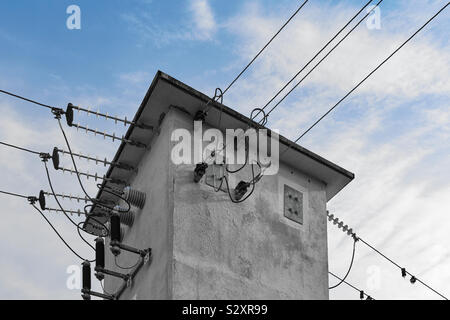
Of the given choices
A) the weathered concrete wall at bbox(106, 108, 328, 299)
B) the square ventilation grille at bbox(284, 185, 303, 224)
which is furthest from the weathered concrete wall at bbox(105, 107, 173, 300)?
the square ventilation grille at bbox(284, 185, 303, 224)

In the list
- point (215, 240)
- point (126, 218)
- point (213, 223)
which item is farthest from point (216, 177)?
point (126, 218)

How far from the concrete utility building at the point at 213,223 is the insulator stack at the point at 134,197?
→ 157 mm

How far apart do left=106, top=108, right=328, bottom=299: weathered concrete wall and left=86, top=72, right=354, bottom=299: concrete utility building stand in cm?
2

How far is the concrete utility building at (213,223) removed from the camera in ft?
50.7

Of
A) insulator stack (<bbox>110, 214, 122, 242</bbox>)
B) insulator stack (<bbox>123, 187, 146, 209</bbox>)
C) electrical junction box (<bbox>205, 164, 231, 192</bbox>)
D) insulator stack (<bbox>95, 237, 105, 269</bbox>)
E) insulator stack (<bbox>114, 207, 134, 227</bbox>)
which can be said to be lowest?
insulator stack (<bbox>95, 237, 105, 269</bbox>)

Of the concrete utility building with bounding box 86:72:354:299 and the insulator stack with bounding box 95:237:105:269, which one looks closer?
the concrete utility building with bounding box 86:72:354:299

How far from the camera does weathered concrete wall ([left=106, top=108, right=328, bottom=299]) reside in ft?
50.4

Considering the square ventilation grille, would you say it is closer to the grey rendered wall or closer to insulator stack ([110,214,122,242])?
the grey rendered wall

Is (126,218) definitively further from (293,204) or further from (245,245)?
(293,204)

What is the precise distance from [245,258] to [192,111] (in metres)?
2.86

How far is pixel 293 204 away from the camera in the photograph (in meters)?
17.8

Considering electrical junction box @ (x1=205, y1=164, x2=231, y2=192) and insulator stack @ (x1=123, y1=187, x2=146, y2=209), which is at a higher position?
electrical junction box @ (x1=205, y1=164, x2=231, y2=192)

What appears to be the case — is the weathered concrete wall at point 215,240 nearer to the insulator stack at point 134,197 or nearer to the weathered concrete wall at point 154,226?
the weathered concrete wall at point 154,226

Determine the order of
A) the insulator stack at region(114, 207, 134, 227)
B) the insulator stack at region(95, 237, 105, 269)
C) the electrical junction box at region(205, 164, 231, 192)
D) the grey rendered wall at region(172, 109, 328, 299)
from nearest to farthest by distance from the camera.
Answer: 1. the grey rendered wall at region(172, 109, 328, 299)
2. the insulator stack at region(95, 237, 105, 269)
3. the electrical junction box at region(205, 164, 231, 192)
4. the insulator stack at region(114, 207, 134, 227)
